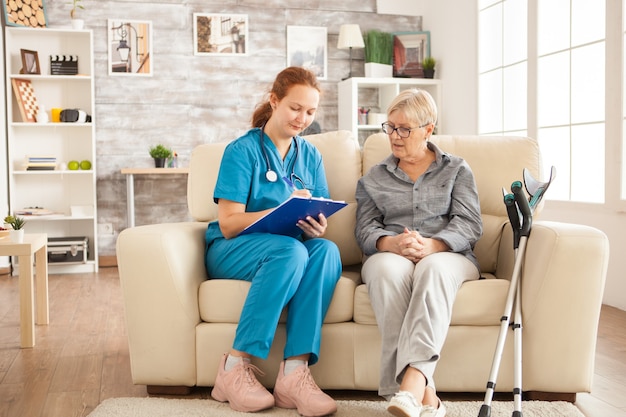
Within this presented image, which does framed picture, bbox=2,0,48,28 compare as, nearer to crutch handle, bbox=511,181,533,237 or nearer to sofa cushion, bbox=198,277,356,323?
sofa cushion, bbox=198,277,356,323

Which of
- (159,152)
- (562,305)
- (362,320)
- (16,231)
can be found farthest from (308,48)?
(562,305)

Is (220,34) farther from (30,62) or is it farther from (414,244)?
(414,244)

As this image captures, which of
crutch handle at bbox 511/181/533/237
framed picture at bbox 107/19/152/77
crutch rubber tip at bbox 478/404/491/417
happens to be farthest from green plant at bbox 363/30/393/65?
crutch rubber tip at bbox 478/404/491/417

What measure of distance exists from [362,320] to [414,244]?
30 cm

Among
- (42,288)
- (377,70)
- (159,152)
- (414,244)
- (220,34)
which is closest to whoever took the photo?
(414,244)

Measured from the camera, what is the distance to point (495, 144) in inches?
112

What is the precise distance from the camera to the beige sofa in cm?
223

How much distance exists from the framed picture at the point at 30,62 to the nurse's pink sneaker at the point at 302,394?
4.01m

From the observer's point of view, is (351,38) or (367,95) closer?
(351,38)

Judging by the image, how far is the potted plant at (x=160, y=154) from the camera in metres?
5.48

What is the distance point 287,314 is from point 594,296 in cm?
98

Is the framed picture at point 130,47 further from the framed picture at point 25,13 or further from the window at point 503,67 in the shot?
the window at point 503,67

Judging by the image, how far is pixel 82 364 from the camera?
110 inches

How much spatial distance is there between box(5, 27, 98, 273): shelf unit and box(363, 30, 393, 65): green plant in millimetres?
2263
